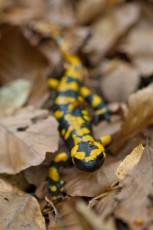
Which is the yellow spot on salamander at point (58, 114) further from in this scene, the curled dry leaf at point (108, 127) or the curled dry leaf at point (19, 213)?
the curled dry leaf at point (19, 213)

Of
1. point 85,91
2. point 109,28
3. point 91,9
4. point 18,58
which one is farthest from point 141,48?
point 18,58

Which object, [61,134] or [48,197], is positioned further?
[61,134]

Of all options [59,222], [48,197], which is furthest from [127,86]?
[59,222]

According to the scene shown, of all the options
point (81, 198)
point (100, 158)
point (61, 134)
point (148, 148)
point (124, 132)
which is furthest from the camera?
point (61, 134)

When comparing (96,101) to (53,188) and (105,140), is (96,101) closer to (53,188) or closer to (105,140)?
(105,140)

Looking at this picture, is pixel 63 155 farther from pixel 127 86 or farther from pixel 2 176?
pixel 127 86

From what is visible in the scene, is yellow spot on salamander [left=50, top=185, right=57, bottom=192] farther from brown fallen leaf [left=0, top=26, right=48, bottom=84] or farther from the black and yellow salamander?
Answer: brown fallen leaf [left=0, top=26, right=48, bottom=84]

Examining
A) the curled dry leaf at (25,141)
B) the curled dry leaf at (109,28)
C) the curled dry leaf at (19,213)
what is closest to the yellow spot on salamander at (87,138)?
the curled dry leaf at (25,141)
